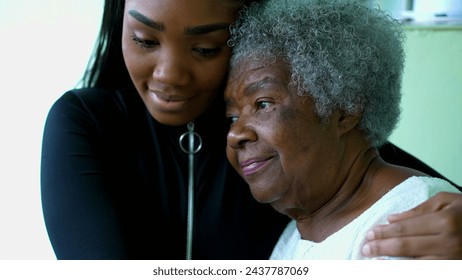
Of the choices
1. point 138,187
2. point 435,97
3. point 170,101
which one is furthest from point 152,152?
point 435,97

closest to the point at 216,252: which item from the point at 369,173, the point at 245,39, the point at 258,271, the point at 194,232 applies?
the point at 194,232

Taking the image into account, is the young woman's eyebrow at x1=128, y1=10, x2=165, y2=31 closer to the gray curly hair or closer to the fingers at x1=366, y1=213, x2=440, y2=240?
the gray curly hair

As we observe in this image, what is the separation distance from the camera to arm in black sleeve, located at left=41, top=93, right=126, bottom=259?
5.16 feet

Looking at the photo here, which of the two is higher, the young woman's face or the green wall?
the young woman's face

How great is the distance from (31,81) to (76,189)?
1.19m

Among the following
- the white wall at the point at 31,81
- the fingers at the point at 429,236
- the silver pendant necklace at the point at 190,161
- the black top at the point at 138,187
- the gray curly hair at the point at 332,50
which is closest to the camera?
the fingers at the point at 429,236

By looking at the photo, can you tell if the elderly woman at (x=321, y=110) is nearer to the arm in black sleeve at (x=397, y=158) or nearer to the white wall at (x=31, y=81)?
the arm in black sleeve at (x=397, y=158)

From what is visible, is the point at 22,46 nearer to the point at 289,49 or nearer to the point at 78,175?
the point at 78,175

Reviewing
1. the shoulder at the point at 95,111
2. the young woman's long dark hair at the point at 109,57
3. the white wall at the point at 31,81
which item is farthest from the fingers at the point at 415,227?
the white wall at the point at 31,81

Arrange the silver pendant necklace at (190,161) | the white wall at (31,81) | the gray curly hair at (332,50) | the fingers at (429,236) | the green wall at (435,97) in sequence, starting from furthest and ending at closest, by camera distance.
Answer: the green wall at (435,97) → the white wall at (31,81) → the silver pendant necklace at (190,161) → the gray curly hair at (332,50) → the fingers at (429,236)

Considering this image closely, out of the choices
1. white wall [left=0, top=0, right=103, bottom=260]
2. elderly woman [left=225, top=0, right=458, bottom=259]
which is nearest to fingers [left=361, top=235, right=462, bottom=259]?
elderly woman [left=225, top=0, right=458, bottom=259]

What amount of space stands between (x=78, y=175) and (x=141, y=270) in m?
0.30

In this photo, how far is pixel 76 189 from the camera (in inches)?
63.5

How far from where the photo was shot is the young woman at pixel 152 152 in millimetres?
1557
